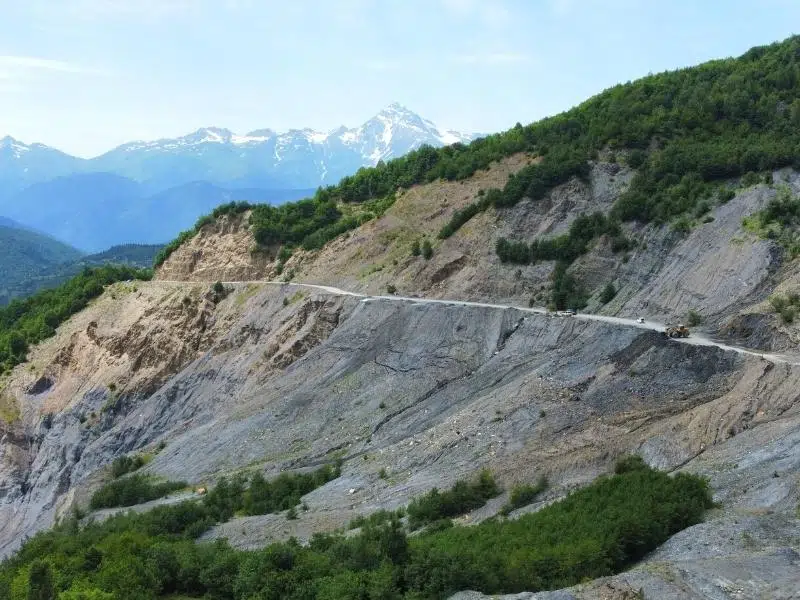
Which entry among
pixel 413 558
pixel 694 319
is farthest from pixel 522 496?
pixel 694 319

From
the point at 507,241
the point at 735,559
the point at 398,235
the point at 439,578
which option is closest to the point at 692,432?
the point at 735,559

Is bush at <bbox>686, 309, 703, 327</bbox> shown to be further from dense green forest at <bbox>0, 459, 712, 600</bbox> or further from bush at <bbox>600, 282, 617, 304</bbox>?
dense green forest at <bbox>0, 459, 712, 600</bbox>

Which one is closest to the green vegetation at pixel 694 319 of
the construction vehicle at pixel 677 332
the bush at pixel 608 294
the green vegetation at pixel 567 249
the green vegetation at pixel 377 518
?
the construction vehicle at pixel 677 332

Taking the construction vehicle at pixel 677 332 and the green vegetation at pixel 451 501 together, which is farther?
the construction vehicle at pixel 677 332

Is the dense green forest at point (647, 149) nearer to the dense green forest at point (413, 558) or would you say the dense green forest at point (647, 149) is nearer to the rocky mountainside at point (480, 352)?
the rocky mountainside at point (480, 352)

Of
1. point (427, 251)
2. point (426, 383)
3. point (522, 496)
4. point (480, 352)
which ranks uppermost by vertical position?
point (427, 251)

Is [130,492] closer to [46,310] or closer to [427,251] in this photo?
[427,251]
